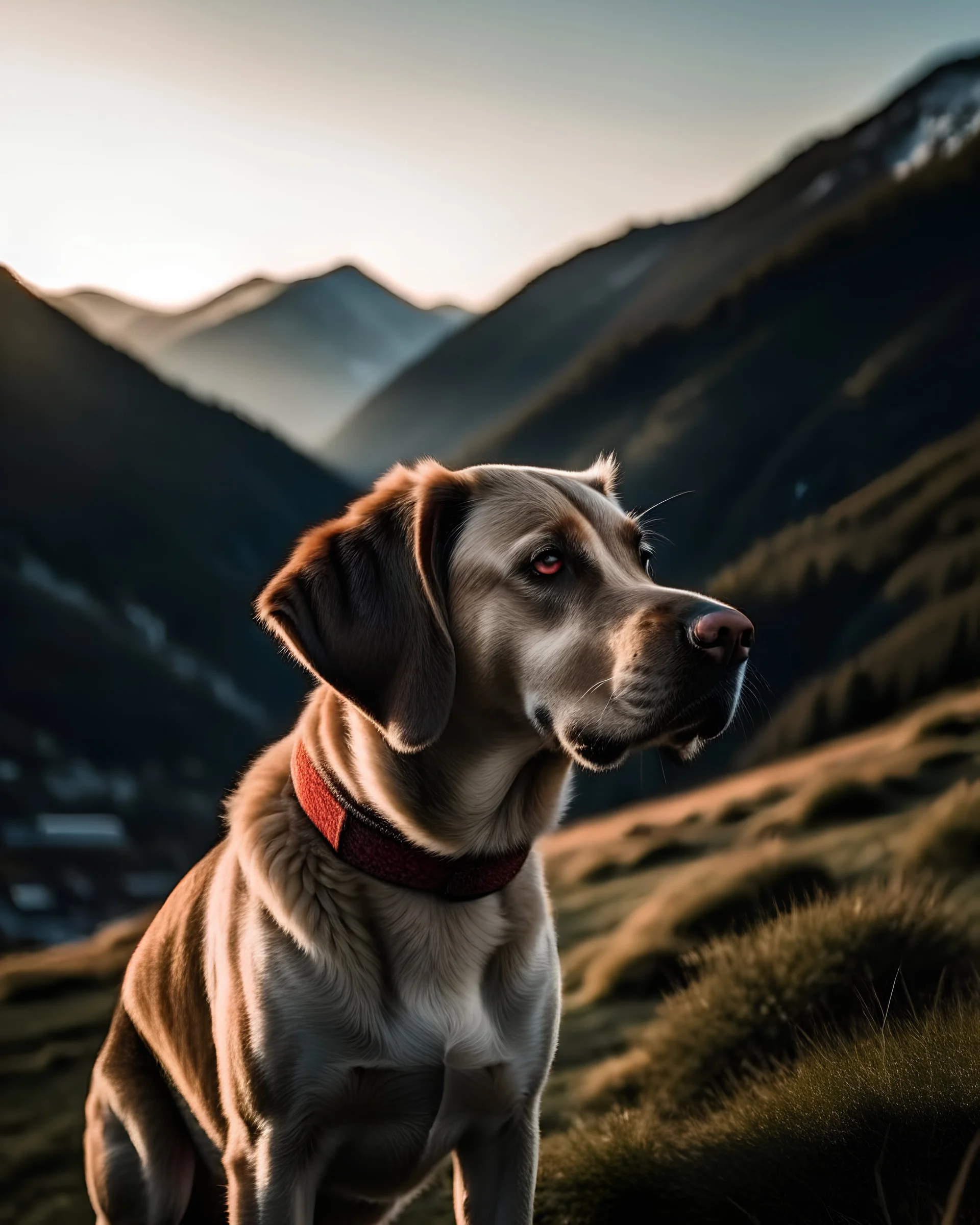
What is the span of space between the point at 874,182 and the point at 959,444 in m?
4.60

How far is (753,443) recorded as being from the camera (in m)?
10.2

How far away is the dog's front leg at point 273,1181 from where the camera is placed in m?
3.00

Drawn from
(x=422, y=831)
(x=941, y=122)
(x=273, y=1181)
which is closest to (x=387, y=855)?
(x=422, y=831)

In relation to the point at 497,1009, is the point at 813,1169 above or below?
below

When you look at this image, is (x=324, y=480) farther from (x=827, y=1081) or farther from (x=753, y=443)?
(x=827, y=1081)

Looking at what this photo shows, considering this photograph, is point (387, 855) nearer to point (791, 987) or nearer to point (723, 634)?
point (723, 634)

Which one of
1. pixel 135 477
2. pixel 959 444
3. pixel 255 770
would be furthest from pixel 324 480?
pixel 255 770

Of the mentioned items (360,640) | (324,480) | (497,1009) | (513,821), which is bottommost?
(324,480)

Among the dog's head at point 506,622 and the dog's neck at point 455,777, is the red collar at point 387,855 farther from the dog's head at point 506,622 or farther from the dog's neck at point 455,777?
the dog's head at point 506,622

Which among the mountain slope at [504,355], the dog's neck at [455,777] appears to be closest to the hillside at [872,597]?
the dog's neck at [455,777]

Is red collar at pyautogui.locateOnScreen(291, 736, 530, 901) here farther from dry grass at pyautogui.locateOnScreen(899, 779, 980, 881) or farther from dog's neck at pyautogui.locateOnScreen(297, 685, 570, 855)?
dry grass at pyautogui.locateOnScreen(899, 779, 980, 881)

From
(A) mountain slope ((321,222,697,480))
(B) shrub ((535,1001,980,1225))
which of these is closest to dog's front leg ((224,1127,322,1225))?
(B) shrub ((535,1001,980,1225))

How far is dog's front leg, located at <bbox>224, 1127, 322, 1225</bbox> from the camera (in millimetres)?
2998

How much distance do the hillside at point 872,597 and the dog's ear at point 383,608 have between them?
5.03 meters
